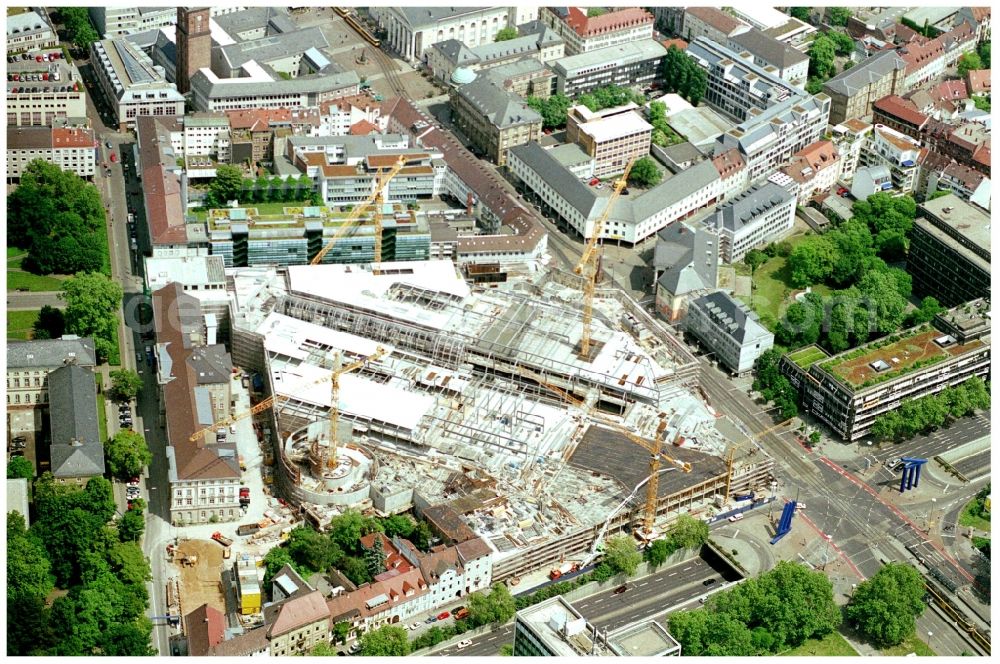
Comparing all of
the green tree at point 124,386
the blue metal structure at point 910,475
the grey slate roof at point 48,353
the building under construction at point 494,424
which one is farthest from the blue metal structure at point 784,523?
the grey slate roof at point 48,353

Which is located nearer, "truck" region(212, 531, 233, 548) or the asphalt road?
the asphalt road

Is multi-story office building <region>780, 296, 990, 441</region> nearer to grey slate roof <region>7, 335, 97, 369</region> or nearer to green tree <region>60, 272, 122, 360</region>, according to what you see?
green tree <region>60, 272, 122, 360</region>

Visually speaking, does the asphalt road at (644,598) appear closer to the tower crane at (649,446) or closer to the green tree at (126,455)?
the tower crane at (649,446)

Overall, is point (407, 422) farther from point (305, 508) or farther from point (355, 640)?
point (355, 640)

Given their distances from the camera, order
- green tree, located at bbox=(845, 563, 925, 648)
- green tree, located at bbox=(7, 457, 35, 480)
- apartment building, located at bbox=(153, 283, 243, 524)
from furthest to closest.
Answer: green tree, located at bbox=(7, 457, 35, 480)
apartment building, located at bbox=(153, 283, 243, 524)
green tree, located at bbox=(845, 563, 925, 648)

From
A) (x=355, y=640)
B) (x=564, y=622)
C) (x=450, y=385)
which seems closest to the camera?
(x=564, y=622)

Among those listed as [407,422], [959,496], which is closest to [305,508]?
[407,422]

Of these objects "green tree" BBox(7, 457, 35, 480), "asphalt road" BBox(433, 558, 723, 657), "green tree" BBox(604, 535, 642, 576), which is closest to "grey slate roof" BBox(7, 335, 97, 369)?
"green tree" BBox(7, 457, 35, 480)
